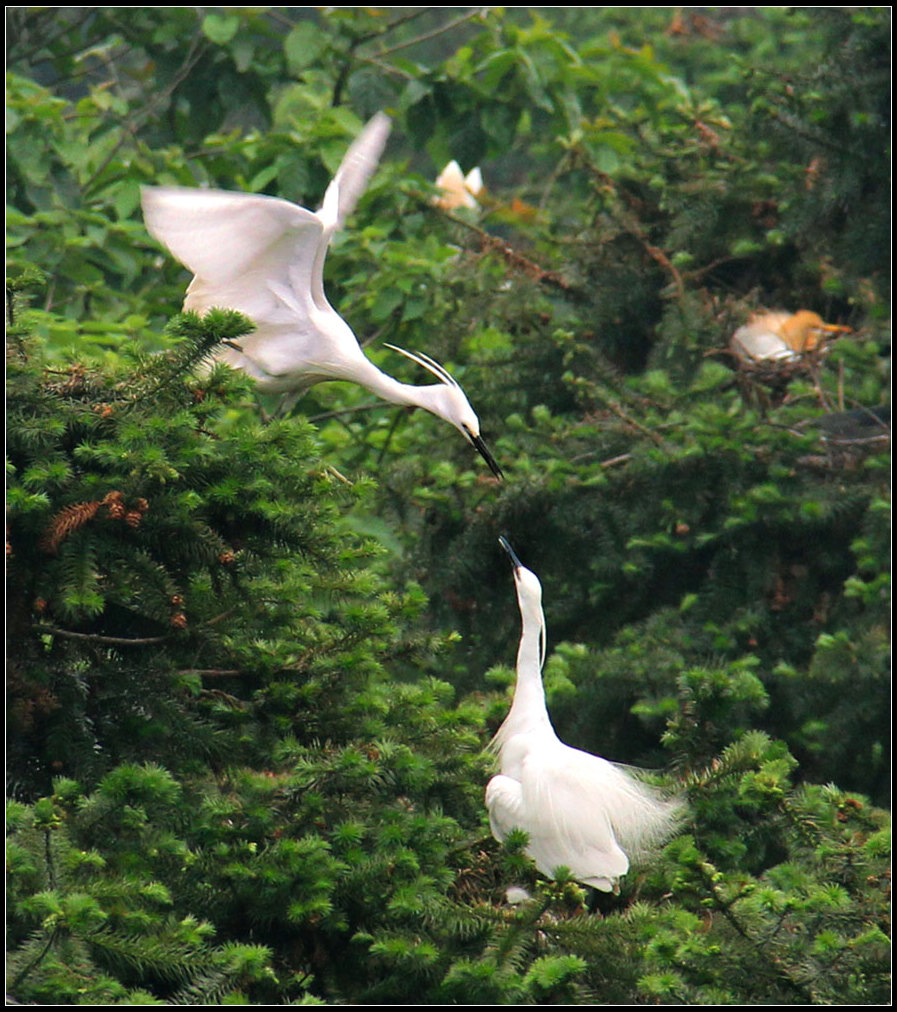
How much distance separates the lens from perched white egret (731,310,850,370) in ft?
14.6

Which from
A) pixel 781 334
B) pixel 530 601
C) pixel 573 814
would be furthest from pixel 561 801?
pixel 781 334

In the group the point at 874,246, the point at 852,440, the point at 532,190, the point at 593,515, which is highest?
the point at 874,246

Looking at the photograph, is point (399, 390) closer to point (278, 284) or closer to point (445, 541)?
point (278, 284)

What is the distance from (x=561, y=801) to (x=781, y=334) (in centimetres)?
237

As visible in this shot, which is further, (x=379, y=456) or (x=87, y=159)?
(x=87, y=159)

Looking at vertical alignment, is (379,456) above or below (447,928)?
below

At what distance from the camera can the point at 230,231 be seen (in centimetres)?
295

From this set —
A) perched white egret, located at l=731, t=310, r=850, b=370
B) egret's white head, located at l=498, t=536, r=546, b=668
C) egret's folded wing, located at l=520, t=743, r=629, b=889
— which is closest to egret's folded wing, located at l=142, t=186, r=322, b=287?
egret's white head, located at l=498, t=536, r=546, b=668

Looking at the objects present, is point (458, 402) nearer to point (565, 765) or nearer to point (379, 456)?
point (565, 765)

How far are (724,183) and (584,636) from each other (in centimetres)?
160

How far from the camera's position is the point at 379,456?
14.3 ft

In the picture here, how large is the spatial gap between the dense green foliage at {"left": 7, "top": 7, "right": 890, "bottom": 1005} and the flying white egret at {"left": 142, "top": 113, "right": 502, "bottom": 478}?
0.26 metres

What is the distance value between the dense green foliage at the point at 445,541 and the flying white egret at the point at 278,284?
0.26 meters

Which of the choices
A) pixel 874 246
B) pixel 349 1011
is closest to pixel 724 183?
pixel 874 246
